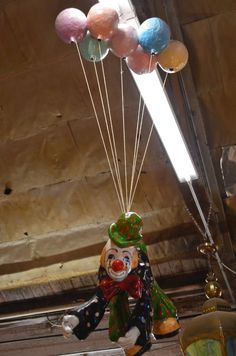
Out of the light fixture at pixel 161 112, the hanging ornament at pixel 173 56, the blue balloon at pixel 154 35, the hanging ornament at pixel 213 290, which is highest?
the blue balloon at pixel 154 35

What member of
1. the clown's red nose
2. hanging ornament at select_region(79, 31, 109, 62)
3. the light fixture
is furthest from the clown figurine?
hanging ornament at select_region(79, 31, 109, 62)

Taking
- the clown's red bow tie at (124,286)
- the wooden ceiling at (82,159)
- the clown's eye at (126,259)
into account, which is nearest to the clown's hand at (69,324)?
the clown's red bow tie at (124,286)

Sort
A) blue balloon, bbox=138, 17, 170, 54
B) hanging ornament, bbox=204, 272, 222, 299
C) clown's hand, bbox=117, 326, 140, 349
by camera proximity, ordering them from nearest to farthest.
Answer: clown's hand, bbox=117, 326, 140, 349 < blue balloon, bbox=138, 17, 170, 54 < hanging ornament, bbox=204, 272, 222, 299

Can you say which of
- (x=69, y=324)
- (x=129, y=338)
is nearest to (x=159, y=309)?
(x=129, y=338)

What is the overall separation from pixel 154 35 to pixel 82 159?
1.34m

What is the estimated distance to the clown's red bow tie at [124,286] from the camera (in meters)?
1.66

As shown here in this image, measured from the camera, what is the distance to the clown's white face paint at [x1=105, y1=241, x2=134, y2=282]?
1.64 m

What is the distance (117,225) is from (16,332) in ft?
7.45

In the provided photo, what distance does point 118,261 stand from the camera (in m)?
1.64

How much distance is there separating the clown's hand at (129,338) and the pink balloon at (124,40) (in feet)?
3.38

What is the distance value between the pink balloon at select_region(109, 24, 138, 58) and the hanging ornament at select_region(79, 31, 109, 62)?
1.5 inches

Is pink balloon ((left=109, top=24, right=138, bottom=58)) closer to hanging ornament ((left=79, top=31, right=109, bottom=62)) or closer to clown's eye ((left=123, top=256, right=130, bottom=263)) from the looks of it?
hanging ornament ((left=79, top=31, right=109, bottom=62))

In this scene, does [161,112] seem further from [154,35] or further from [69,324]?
[69,324]

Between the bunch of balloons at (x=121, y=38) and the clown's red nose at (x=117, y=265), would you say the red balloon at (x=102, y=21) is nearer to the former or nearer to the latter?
the bunch of balloons at (x=121, y=38)
